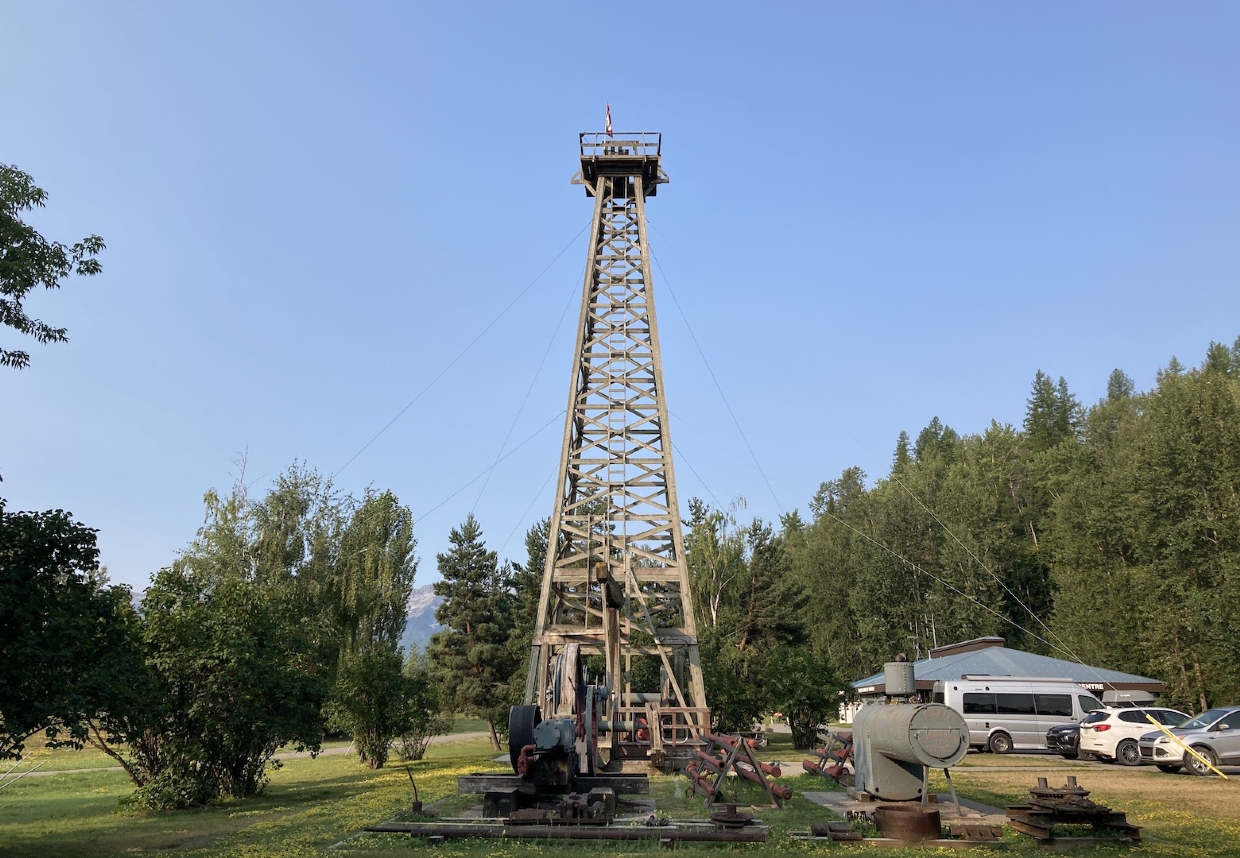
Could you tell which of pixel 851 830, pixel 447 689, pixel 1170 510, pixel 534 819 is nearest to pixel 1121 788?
pixel 851 830

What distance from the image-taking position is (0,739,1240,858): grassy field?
10.1 meters

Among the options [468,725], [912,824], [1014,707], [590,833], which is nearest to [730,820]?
[590,833]

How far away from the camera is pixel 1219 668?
119 ft

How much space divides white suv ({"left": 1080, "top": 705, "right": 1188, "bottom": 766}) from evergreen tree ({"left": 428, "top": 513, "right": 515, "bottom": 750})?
86.2 ft

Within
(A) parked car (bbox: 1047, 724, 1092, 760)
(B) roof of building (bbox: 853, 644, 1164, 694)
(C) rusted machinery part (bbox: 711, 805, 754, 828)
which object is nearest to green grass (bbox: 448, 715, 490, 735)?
(B) roof of building (bbox: 853, 644, 1164, 694)

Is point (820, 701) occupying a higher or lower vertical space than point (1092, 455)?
lower

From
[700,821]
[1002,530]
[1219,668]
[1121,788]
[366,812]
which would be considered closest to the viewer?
[700,821]

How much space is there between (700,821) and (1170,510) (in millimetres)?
38151

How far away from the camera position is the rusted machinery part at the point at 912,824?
1028cm

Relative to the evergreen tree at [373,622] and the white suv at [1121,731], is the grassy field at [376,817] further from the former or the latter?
the evergreen tree at [373,622]

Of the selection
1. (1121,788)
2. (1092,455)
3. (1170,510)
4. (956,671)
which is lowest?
(1121,788)

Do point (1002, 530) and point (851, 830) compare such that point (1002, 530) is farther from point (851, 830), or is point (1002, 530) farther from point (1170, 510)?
point (851, 830)

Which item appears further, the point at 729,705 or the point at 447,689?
the point at 447,689

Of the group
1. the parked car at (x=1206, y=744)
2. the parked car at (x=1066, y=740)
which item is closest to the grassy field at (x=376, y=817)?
the parked car at (x=1206, y=744)
